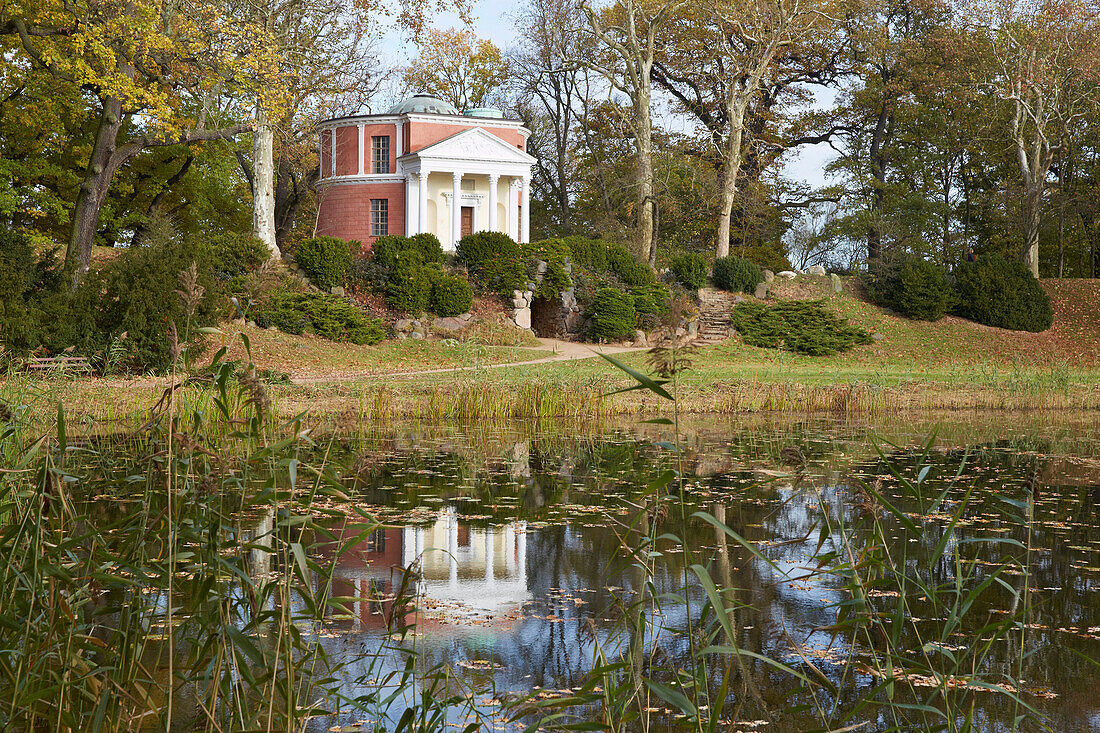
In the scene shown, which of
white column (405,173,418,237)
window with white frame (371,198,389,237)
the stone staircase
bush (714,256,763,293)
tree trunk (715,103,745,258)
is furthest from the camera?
window with white frame (371,198,389,237)

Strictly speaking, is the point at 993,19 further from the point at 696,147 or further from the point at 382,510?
the point at 382,510

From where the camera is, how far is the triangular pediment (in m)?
32.7

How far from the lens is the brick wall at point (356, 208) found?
114 ft

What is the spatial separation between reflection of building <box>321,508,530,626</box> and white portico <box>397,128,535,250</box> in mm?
27109

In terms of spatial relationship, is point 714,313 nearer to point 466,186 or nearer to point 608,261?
point 608,261

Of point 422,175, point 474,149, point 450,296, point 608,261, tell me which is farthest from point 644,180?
point 450,296

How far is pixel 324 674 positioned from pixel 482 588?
1465 millimetres

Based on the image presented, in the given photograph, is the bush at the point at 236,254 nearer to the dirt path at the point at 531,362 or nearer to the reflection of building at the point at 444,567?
the dirt path at the point at 531,362

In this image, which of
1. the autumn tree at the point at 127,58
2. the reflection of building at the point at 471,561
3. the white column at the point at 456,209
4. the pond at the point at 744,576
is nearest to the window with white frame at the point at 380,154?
the white column at the point at 456,209

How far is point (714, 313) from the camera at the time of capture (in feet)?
92.7

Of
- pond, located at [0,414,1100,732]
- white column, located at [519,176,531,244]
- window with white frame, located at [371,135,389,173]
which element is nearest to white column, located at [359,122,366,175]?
window with white frame, located at [371,135,389,173]

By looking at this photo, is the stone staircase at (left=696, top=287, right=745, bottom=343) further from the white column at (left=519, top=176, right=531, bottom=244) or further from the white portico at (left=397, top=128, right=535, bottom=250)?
the white portico at (left=397, top=128, right=535, bottom=250)

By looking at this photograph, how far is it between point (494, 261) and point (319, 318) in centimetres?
613

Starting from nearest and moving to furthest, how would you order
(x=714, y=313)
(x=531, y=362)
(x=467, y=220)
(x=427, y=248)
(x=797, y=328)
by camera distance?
(x=531, y=362)
(x=427, y=248)
(x=797, y=328)
(x=714, y=313)
(x=467, y=220)
